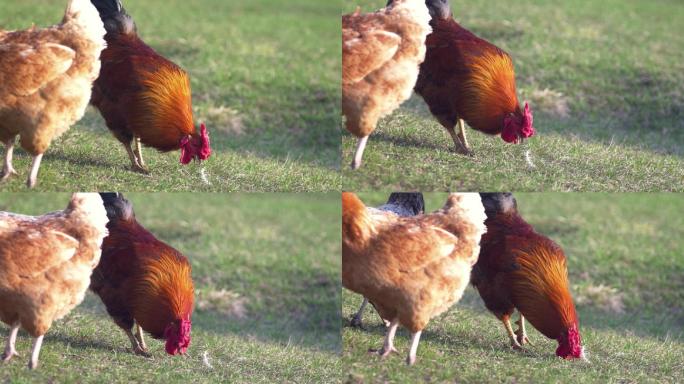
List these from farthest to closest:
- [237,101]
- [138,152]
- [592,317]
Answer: [237,101]
[592,317]
[138,152]

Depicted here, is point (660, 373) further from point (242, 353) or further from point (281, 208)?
point (281, 208)

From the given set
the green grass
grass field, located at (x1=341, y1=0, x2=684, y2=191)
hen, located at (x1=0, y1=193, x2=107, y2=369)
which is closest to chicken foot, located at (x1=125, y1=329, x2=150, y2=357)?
hen, located at (x1=0, y1=193, x2=107, y2=369)

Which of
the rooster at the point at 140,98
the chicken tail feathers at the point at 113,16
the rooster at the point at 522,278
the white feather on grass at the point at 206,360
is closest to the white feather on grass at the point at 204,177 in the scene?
the rooster at the point at 140,98

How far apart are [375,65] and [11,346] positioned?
3416mm

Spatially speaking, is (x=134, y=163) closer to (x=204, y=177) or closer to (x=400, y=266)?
(x=204, y=177)

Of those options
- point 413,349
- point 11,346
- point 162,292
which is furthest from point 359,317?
point 11,346

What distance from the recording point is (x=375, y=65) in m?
6.31

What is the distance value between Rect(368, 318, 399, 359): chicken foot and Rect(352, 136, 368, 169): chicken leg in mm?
1328

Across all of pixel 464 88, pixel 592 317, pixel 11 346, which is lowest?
pixel 592 317

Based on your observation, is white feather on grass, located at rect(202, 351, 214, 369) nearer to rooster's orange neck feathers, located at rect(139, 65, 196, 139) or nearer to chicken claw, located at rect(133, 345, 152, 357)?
chicken claw, located at rect(133, 345, 152, 357)

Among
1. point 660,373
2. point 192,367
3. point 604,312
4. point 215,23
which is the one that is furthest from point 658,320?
point 215,23

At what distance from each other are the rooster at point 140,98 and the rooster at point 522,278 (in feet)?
7.54

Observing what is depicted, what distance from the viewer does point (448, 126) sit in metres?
7.00

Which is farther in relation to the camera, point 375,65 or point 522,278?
point 522,278
